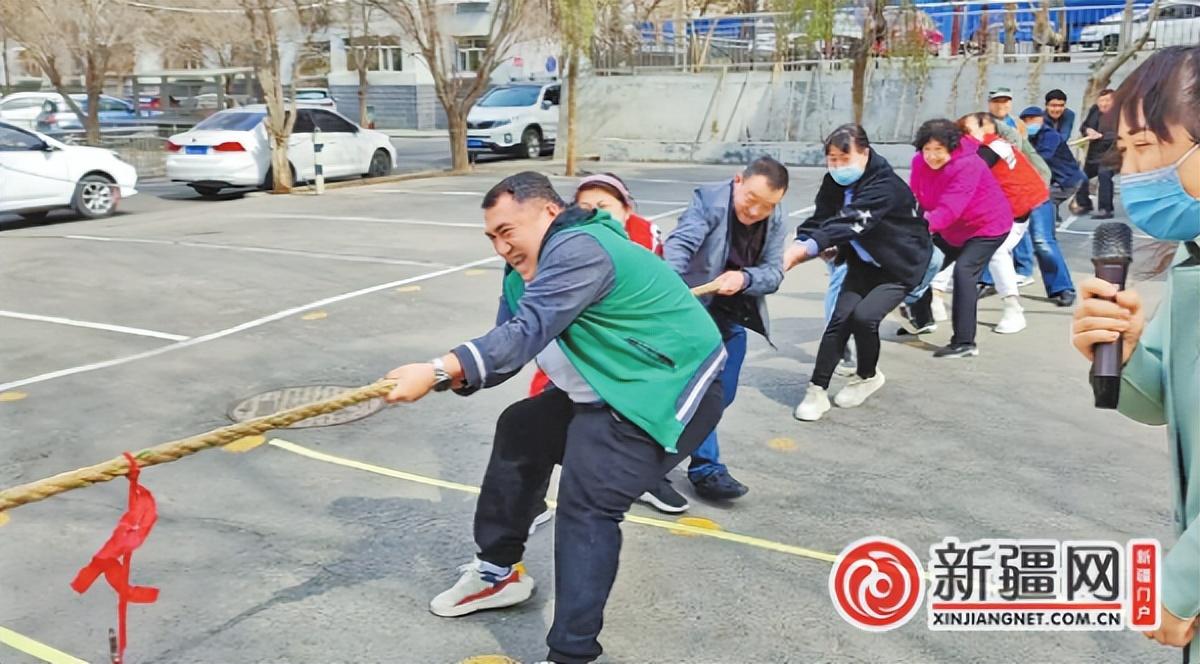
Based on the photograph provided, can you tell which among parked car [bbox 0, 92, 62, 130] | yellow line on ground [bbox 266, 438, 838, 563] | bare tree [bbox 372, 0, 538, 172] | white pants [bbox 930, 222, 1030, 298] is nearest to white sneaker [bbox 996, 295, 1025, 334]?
white pants [bbox 930, 222, 1030, 298]

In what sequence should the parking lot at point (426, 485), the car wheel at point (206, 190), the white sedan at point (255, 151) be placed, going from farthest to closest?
the car wheel at point (206, 190) → the white sedan at point (255, 151) → the parking lot at point (426, 485)

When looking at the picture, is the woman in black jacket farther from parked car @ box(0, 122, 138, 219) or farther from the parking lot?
parked car @ box(0, 122, 138, 219)

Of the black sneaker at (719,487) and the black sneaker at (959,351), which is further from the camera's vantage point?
the black sneaker at (959,351)

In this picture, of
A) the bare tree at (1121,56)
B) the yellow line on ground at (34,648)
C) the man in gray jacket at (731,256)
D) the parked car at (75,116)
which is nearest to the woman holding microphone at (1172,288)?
the man in gray jacket at (731,256)

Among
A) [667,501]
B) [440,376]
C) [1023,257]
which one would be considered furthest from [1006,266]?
[440,376]

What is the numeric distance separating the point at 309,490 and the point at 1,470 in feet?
5.24

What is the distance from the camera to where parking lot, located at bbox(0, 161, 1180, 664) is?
3.59 metres

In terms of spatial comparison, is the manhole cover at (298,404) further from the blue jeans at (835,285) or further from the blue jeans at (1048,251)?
the blue jeans at (1048,251)

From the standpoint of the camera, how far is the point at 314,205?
15.2 m

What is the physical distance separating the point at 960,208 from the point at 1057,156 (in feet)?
14.5

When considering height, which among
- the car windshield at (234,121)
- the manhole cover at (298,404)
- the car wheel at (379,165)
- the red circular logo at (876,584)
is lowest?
the red circular logo at (876,584)

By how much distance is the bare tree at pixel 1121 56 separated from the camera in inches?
602

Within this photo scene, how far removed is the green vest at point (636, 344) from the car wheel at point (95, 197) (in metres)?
13.1

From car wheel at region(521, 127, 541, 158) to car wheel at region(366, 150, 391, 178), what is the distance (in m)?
4.90
